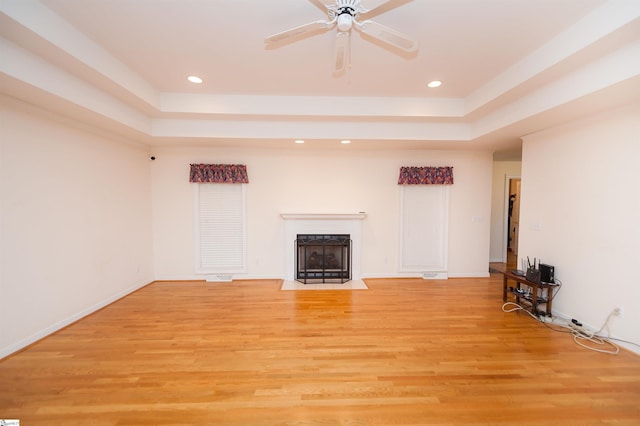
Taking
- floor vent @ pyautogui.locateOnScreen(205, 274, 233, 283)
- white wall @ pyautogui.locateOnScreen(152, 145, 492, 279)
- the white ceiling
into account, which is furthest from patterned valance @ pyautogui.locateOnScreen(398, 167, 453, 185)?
floor vent @ pyautogui.locateOnScreen(205, 274, 233, 283)

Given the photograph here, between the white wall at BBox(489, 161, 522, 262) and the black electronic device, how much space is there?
312cm

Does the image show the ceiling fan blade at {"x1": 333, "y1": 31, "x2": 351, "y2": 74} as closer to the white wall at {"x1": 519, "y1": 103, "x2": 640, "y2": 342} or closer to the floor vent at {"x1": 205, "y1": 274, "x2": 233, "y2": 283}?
the white wall at {"x1": 519, "y1": 103, "x2": 640, "y2": 342}

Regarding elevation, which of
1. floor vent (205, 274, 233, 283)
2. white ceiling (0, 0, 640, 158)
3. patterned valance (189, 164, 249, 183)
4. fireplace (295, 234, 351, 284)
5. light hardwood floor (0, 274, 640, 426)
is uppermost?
white ceiling (0, 0, 640, 158)

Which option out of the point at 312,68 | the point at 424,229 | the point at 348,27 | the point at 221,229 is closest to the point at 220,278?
the point at 221,229

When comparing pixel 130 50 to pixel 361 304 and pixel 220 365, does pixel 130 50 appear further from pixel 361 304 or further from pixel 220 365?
pixel 361 304

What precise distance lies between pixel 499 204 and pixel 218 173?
6.28m

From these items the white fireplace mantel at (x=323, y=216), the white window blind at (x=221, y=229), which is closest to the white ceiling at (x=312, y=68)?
the white window blind at (x=221, y=229)

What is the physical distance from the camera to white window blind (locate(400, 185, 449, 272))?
4.61 m

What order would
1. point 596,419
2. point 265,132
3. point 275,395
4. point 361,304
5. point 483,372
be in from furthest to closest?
point 265,132 → point 361,304 → point 483,372 → point 275,395 → point 596,419

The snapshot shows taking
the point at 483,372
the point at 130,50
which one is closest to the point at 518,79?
the point at 483,372

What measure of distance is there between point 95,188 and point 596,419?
524 cm

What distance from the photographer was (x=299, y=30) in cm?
163

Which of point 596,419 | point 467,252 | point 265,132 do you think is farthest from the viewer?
point 467,252

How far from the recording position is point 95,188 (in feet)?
10.6
